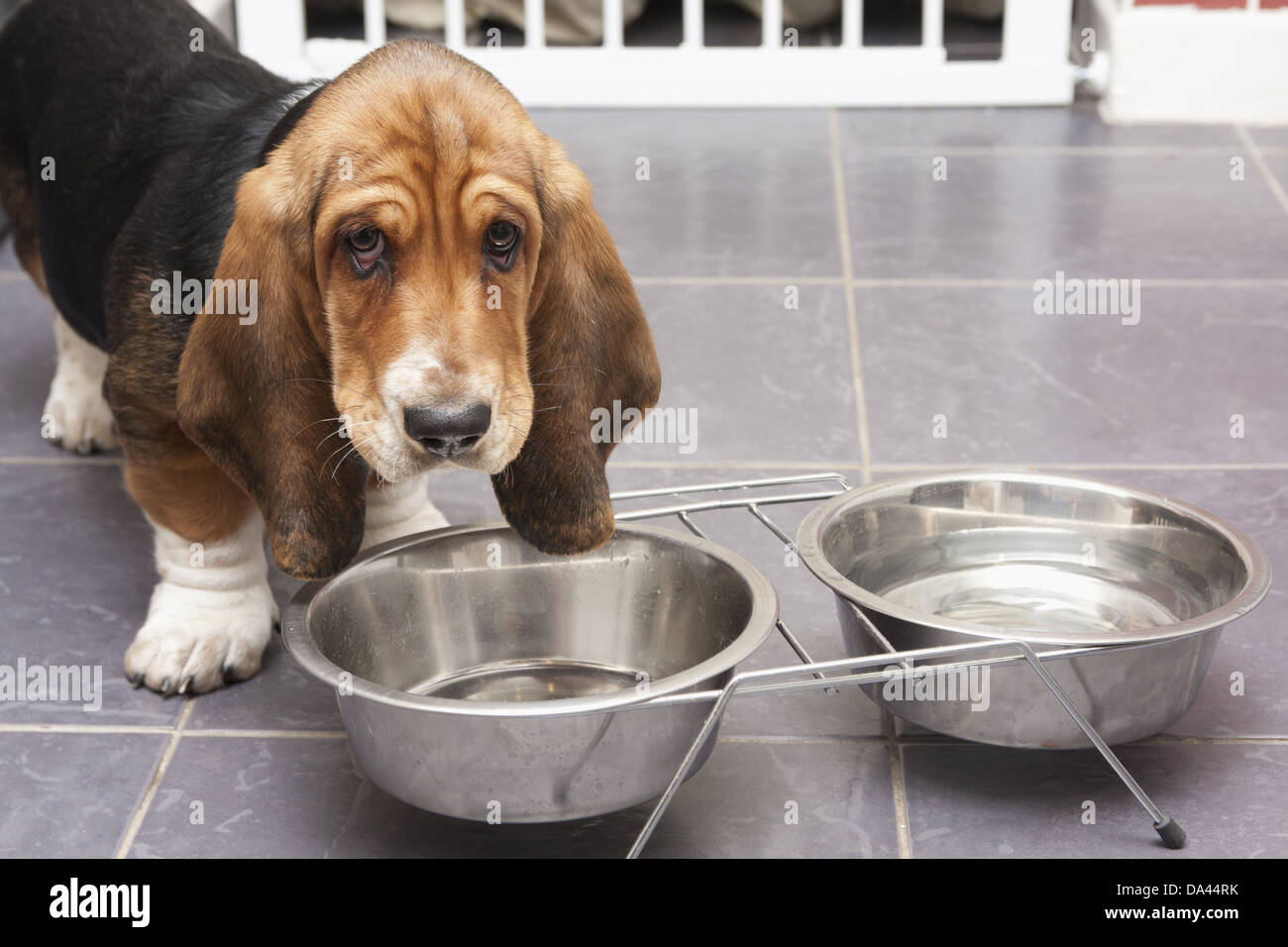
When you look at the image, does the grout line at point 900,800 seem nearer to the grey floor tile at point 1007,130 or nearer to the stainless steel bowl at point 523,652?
the stainless steel bowl at point 523,652

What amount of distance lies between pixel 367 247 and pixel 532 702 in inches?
27.4

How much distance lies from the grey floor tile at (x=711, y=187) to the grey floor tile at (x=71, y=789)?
2.45 meters

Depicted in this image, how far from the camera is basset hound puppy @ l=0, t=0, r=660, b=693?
92.9 inches

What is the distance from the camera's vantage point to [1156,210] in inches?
206

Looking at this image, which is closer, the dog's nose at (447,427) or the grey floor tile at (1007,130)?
the dog's nose at (447,427)

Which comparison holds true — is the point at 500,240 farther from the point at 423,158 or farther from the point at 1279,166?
the point at 1279,166

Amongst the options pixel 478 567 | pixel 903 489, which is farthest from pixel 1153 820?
pixel 478 567

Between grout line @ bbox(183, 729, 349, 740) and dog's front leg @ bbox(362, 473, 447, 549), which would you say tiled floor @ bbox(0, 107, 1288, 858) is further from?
dog's front leg @ bbox(362, 473, 447, 549)

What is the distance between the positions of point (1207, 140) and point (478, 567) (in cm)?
402

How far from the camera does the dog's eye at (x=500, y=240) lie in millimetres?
2408

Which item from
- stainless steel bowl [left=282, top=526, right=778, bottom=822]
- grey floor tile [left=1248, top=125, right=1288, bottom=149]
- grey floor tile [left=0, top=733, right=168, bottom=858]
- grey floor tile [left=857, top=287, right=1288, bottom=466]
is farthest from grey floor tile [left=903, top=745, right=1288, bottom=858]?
grey floor tile [left=1248, top=125, right=1288, bottom=149]

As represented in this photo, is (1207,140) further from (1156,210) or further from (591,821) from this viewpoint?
(591,821)

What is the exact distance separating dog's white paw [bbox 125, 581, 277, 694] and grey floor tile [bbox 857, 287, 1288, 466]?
60.0 inches

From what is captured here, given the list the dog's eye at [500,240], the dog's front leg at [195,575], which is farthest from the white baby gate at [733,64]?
the dog's eye at [500,240]
